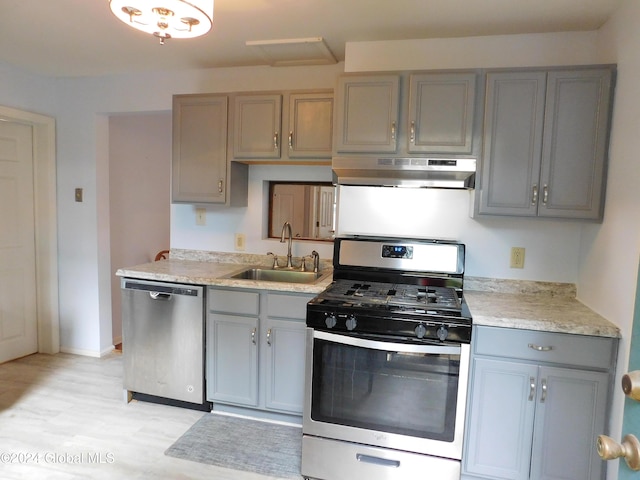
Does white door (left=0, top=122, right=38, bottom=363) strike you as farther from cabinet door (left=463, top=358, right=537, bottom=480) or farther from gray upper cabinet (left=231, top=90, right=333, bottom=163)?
cabinet door (left=463, top=358, right=537, bottom=480)

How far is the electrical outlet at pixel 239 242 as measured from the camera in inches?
122

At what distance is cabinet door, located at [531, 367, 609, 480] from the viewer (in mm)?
1820

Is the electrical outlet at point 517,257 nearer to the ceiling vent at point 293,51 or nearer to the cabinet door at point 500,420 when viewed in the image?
the cabinet door at point 500,420

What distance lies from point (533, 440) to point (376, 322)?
3.06 ft

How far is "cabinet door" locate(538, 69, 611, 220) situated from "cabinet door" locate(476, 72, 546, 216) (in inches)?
1.9

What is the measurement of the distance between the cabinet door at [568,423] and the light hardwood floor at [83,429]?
1.36 meters

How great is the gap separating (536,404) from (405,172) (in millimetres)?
1365

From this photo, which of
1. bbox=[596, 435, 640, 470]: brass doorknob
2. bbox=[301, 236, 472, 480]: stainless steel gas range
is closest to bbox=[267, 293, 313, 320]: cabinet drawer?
bbox=[301, 236, 472, 480]: stainless steel gas range

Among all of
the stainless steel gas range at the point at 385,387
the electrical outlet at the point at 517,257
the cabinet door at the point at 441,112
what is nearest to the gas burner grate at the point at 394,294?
the stainless steel gas range at the point at 385,387

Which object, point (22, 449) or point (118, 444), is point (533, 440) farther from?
point (22, 449)

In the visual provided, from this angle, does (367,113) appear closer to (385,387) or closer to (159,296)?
(385,387)

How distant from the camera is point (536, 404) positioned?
1.88m

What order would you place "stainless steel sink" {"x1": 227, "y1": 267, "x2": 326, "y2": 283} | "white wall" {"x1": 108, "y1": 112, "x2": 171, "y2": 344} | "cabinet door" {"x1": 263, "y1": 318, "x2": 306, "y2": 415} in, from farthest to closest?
"white wall" {"x1": 108, "y1": 112, "x2": 171, "y2": 344}
"stainless steel sink" {"x1": 227, "y1": 267, "x2": 326, "y2": 283}
"cabinet door" {"x1": 263, "y1": 318, "x2": 306, "y2": 415}

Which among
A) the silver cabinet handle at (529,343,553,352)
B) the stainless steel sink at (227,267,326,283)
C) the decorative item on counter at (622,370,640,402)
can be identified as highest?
the decorative item on counter at (622,370,640,402)
